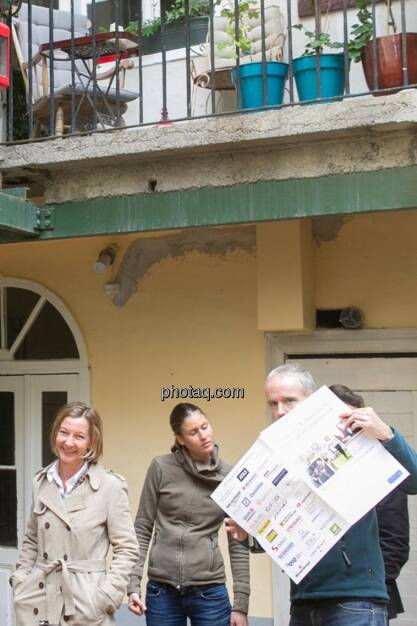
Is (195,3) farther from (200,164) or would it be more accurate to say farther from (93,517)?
(93,517)

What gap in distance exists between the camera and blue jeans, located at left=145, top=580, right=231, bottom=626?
4160 millimetres

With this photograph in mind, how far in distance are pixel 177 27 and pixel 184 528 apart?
4.12m

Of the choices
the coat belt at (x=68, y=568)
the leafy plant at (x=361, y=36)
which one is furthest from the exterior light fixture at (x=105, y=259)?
the coat belt at (x=68, y=568)

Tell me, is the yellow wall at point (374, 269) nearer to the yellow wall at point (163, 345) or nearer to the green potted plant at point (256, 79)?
the yellow wall at point (163, 345)

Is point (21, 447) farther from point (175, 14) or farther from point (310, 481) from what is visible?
point (310, 481)

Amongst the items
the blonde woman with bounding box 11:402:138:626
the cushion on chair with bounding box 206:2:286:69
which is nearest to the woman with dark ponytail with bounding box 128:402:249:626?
the blonde woman with bounding box 11:402:138:626

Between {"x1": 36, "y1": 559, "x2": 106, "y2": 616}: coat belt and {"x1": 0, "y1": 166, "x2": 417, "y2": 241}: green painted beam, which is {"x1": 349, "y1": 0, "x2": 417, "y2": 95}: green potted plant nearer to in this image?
{"x1": 0, "y1": 166, "x2": 417, "y2": 241}: green painted beam

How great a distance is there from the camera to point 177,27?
6.61 metres

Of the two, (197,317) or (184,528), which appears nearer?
(184,528)

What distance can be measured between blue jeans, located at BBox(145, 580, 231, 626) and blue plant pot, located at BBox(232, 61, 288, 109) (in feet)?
9.53

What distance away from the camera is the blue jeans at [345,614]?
9.62 feet

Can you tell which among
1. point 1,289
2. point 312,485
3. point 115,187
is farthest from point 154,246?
point 312,485

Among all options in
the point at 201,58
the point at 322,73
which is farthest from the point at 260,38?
the point at 322,73

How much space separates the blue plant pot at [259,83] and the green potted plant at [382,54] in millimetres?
483
